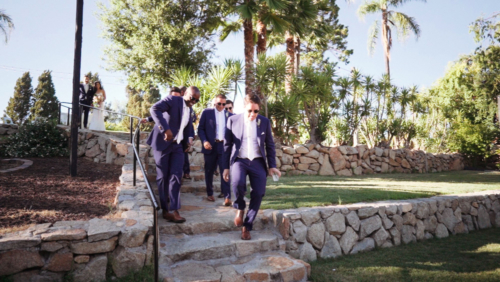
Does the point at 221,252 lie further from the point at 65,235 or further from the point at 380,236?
the point at 380,236

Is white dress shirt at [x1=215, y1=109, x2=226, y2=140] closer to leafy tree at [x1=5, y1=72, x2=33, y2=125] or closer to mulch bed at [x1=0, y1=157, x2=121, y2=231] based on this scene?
mulch bed at [x1=0, y1=157, x2=121, y2=231]

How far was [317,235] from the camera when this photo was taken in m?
4.90

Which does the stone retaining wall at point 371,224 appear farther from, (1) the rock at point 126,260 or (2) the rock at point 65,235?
(2) the rock at point 65,235

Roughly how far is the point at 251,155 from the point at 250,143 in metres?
0.15

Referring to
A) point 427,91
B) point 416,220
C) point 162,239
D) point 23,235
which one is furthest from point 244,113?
point 427,91

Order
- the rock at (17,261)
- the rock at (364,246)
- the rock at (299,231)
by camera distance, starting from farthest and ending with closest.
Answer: the rock at (364,246) → the rock at (299,231) → the rock at (17,261)

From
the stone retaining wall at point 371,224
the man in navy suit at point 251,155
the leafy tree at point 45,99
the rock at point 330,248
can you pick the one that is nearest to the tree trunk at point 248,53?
the stone retaining wall at point 371,224

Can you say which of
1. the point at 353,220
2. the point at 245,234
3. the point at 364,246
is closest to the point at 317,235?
the point at 353,220

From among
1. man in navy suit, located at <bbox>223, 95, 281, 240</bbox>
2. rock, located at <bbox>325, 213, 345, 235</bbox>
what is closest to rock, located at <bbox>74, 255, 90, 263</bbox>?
man in navy suit, located at <bbox>223, 95, 281, 240</bbox>

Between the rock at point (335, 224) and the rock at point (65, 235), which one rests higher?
the rock at point (65, 235)

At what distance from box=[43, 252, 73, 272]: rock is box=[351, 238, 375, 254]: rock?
3843mm

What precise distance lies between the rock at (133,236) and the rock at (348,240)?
3.03m

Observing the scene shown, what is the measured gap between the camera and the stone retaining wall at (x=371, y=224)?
475 cm

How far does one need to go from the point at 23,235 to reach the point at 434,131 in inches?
756
